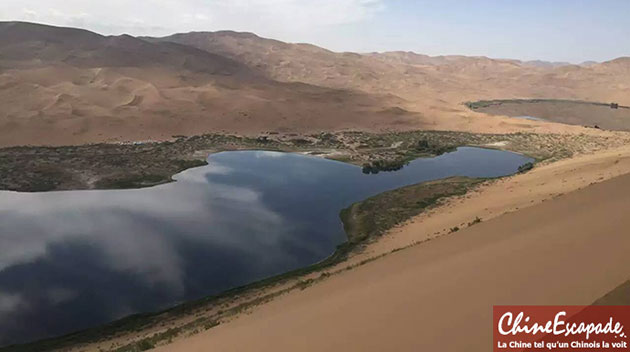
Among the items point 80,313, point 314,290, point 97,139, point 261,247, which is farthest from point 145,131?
point 314,290

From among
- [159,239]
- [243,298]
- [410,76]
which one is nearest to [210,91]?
[159,239]

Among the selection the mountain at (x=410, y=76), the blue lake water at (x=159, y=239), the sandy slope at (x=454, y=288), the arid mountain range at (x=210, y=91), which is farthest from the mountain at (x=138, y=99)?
the sandy slope at (x=454, y=288)

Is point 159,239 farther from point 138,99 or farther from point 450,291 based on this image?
point 138,99

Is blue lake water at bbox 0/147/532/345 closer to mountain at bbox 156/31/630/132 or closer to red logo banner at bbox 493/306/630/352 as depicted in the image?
red logo banner at bbox 493/306/630/352

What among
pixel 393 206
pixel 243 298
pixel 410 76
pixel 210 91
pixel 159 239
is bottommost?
pixel 243 298

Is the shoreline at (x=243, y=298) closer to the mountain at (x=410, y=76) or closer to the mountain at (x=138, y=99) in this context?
the mountain at (x=138, y=99)

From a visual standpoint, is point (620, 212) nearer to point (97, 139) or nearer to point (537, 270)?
point (537, 270)
